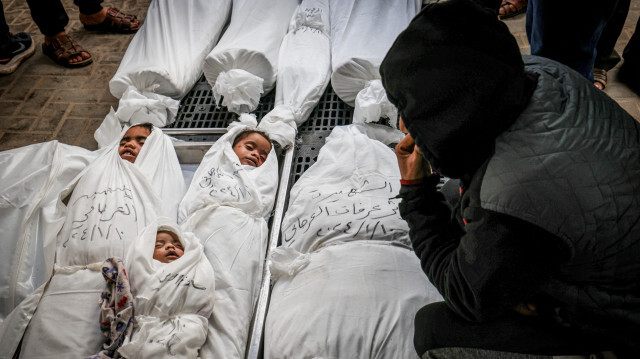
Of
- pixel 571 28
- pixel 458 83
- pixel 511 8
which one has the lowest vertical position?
pixel 511 8

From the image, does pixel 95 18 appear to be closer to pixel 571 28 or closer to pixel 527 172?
pixel 571 28

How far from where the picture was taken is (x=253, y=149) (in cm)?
220

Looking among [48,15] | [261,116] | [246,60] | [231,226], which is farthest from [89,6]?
[231,226]

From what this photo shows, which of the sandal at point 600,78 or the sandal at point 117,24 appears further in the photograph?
the sandal at point 117,24

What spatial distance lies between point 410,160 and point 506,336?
1.74ft

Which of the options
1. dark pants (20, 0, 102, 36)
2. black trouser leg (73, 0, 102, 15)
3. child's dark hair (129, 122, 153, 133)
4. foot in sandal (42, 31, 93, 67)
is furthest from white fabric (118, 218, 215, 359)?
black trouser leg (73, 0, 102, 15)

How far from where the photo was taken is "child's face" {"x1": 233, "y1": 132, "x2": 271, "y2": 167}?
84.9 inches

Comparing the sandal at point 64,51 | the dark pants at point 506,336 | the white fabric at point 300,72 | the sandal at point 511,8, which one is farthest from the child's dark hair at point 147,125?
the sandal at point 511,8

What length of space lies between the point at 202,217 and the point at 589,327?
141cm

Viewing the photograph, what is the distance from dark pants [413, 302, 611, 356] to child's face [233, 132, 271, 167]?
49.4 inches

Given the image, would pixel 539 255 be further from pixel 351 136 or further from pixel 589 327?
pixel 351 136

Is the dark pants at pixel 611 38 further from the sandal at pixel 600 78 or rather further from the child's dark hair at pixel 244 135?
the child's dark hair at pixel 244 135

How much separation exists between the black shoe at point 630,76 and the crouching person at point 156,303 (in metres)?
2.79

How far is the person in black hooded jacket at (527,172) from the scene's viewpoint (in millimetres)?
856
